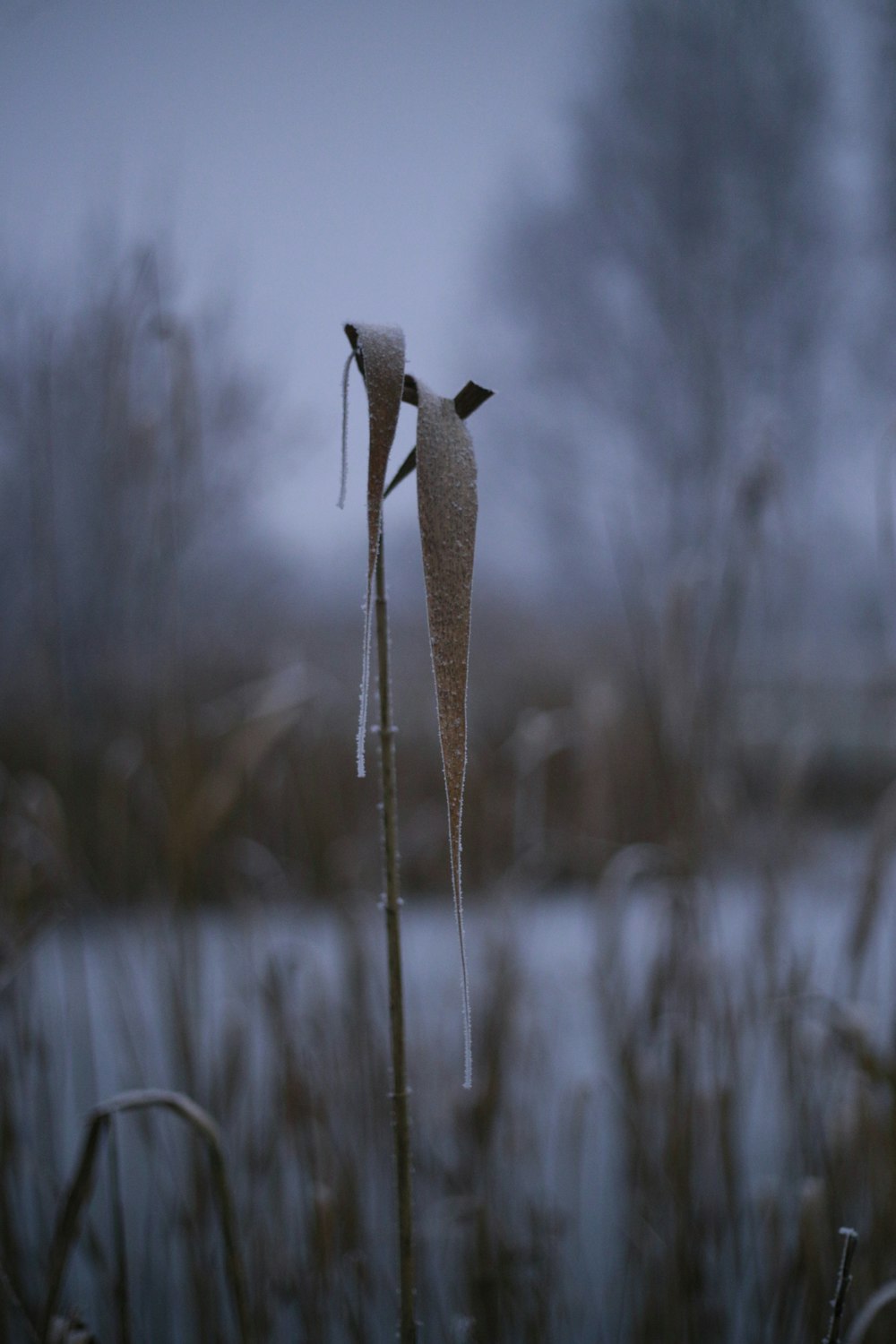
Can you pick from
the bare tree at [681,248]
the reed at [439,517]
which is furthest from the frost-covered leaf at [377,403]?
the bare tree at [681,248]

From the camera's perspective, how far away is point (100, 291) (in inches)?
38.3

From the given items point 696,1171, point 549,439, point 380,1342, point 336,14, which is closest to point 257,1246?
point 380,1342

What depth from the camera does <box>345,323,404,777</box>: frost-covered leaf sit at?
0.64 ft

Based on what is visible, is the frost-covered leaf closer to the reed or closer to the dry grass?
the reed

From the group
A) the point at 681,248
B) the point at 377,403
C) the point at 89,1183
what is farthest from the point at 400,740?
the point at 681,248

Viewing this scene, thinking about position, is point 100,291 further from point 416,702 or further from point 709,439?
point 709,439

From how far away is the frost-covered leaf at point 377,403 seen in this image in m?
0.20

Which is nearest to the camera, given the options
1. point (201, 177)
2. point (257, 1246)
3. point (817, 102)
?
point (257, 1246)

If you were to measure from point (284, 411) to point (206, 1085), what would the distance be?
14.9 feet

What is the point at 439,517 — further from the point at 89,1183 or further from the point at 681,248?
the point at 681,248

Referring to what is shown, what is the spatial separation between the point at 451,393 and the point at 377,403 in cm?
83

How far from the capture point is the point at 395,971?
0.25 metres

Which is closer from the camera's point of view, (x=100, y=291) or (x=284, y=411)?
(x=100, y=291)

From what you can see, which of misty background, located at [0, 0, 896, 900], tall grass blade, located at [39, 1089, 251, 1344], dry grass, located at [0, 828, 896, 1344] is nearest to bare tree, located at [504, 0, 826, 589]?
misty background, located at [0, 0, 896, 900]
